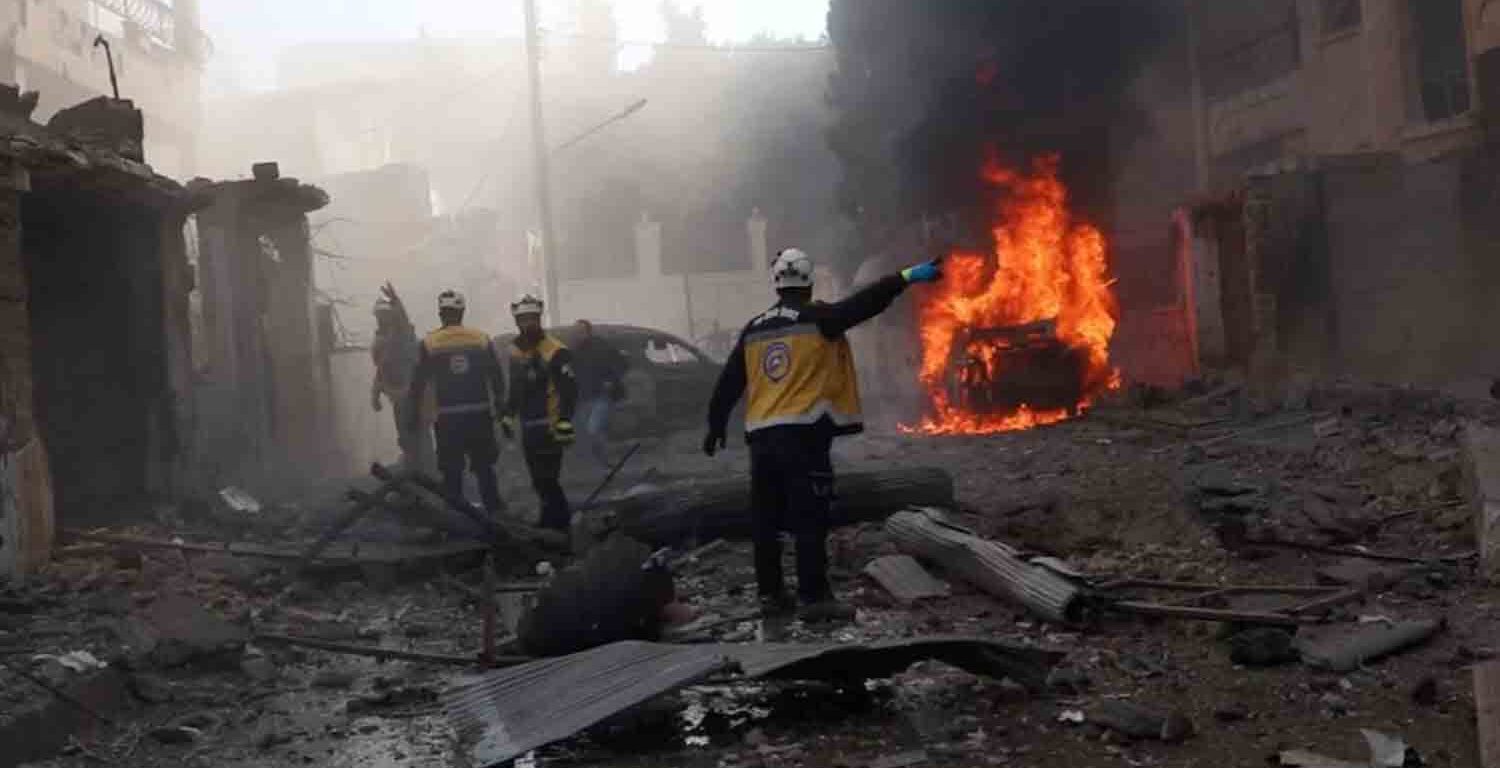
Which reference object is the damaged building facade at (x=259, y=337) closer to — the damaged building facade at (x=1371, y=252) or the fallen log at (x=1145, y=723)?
the damaged building facade at (x=1371, y=252)

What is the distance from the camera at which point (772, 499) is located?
6844 mm

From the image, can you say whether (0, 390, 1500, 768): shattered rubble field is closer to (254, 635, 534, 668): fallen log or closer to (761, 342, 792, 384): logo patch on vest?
(254, 635, 534, 668): fallen log

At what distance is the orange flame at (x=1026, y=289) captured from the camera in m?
18.9

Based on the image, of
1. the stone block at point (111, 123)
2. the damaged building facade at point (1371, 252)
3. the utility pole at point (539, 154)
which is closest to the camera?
the stone block at point (111, 123)

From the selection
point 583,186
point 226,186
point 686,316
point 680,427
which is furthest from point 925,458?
point 583,186

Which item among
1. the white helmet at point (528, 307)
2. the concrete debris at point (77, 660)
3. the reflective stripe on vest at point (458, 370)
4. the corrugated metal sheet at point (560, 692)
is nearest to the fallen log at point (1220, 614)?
the corrugated metal sheet at point (560, 692)

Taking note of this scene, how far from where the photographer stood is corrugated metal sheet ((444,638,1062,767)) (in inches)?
174

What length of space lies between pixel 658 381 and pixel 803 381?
980 cm

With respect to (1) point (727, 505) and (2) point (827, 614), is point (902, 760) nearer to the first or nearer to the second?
(2) point (827, 614)

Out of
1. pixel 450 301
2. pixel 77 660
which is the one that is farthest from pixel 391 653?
pixel 450 301

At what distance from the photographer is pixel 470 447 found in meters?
9.74

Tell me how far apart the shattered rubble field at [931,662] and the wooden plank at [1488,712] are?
0.13 meters

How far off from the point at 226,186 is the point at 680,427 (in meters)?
5.78

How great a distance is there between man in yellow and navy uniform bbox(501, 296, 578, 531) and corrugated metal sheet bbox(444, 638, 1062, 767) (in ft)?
13.5
